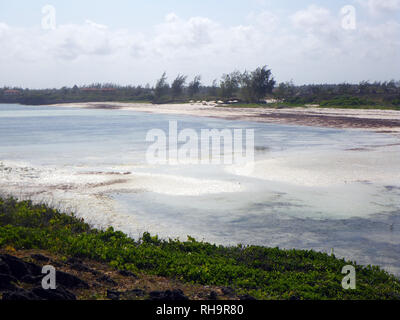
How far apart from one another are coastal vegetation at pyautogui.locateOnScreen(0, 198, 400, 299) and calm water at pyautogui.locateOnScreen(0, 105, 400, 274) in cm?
89

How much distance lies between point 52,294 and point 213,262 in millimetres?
2513

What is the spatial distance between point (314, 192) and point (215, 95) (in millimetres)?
82842

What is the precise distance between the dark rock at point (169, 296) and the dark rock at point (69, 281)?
90cm

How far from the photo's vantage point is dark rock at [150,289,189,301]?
5.14 meters

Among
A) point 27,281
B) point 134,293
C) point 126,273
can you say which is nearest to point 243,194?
point 126,273

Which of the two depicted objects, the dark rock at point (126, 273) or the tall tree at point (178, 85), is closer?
the dark rock at point (126, 273)

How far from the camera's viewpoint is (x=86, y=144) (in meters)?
23.4

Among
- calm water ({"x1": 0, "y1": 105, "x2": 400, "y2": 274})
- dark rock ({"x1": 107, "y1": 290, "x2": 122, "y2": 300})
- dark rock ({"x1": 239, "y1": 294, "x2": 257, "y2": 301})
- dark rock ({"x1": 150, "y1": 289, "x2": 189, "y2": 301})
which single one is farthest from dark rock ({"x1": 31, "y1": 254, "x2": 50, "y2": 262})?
dark rock ({"x1": 239, "y1": 294, "x2": 257, "y2": 301})

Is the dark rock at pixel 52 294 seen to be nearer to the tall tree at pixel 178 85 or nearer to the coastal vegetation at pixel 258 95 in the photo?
the coastal vegetation at pixel 258 95

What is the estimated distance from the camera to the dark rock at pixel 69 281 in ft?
18.3

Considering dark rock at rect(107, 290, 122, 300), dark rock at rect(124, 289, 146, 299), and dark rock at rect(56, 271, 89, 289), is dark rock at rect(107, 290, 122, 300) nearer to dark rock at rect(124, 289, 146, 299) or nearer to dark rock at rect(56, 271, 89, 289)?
dark rock at rect(124, 289, 146, 299)

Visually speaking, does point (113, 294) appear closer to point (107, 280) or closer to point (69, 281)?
point (107, 280)

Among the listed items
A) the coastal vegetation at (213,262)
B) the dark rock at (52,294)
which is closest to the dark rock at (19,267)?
the dark rock at (52,294)
